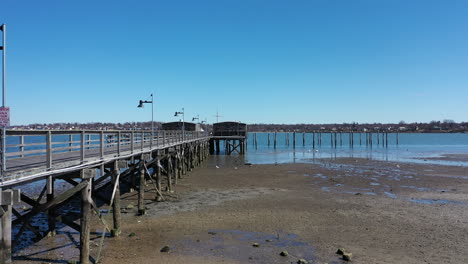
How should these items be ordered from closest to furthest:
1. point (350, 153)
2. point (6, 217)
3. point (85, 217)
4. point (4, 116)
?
point (6, 217) < point (4, 116) < point (85, 217) < point (350, 153)

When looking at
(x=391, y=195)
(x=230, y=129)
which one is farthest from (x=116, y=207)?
(x=230, y=129)

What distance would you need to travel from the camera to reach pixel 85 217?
9.45 meters

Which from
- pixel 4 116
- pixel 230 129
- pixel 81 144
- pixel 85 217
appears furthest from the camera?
pixel 230 129

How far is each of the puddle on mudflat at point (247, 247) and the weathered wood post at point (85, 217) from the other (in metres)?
2.48

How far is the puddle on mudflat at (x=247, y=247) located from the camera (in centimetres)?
990

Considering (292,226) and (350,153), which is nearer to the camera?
(292,226)

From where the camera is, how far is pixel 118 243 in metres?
11.0

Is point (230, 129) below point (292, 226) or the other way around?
the other way around

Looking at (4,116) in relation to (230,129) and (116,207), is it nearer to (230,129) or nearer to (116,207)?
(116,207)

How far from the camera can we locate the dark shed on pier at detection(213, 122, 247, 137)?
5797cm

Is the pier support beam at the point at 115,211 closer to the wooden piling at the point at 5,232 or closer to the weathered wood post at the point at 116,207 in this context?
the weathered wood post at the point at 116,207

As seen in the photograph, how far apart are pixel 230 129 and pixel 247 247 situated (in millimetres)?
47983

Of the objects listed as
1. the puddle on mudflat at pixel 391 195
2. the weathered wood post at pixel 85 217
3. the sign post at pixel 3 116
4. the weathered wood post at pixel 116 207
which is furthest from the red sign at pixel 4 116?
the puddle on mudflat at pixel 391 195

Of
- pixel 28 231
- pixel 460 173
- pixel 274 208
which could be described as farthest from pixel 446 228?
pixel 460 173
